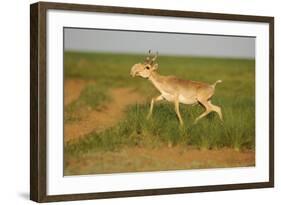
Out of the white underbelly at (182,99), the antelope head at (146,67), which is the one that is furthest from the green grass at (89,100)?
the white underbelly at (182,99)

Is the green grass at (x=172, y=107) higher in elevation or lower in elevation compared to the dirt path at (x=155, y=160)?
higher

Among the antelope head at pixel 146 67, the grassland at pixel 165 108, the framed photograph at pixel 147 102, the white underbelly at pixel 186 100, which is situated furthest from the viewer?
the white underbelly at pixel 186 100

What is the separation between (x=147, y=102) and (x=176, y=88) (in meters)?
0.17

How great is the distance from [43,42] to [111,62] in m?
0.35

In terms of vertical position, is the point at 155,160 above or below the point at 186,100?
below

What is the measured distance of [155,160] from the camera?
3.74 meters

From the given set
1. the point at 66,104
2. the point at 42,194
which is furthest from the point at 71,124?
the point at 42,194

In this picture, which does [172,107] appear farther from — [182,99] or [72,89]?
[72,89]

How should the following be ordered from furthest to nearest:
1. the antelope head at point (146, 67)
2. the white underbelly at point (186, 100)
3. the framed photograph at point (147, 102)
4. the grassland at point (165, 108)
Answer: the white underbelly at point (186, 100) → the antelope head at point (146, 67) → the grassland at point (165, 108) → the framed photograph at point (147, 102)

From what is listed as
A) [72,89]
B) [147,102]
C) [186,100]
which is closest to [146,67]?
[147,102]

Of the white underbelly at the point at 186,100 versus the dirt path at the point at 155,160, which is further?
the white underbelly at the point at 186,100

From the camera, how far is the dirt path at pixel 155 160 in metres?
3.58

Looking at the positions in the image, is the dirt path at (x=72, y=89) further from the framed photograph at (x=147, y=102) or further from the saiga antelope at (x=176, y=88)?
the saiga antelope at (x=176, y=88)

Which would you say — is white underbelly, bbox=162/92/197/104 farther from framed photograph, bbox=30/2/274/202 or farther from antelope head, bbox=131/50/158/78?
antelope head, bbox=131/50/158/78
